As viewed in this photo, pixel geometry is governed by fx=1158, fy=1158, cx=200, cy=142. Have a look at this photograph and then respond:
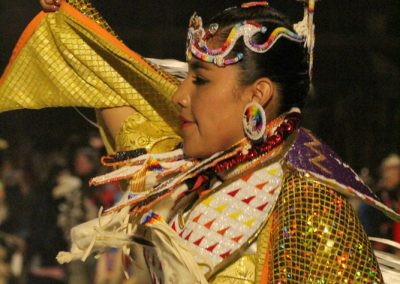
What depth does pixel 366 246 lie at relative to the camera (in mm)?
3264

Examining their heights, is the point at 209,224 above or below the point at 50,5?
below

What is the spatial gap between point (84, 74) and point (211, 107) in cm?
69

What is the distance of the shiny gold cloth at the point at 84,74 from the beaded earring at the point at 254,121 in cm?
56

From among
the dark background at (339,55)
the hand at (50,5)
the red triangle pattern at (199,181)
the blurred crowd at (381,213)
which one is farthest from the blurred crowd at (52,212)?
the red triangle pattern at (199,181)

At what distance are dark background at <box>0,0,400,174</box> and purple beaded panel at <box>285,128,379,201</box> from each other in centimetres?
693

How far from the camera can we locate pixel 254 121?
3.31 metres

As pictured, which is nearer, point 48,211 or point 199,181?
point 199,181

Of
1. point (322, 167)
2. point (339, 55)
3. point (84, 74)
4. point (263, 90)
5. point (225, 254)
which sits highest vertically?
point (263, 90)

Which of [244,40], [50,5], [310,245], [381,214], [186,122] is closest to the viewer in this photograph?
[310,245]

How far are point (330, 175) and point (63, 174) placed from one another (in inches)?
250

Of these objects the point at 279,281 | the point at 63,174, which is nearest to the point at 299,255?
the point at 279,281

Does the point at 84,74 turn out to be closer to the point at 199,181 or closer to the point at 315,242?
the point at 199,181

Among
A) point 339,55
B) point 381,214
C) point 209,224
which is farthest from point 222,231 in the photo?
point 339,55

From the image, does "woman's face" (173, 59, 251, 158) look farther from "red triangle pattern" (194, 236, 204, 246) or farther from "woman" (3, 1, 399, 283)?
"red triangle pattern" (194, 236, 204, 246)
